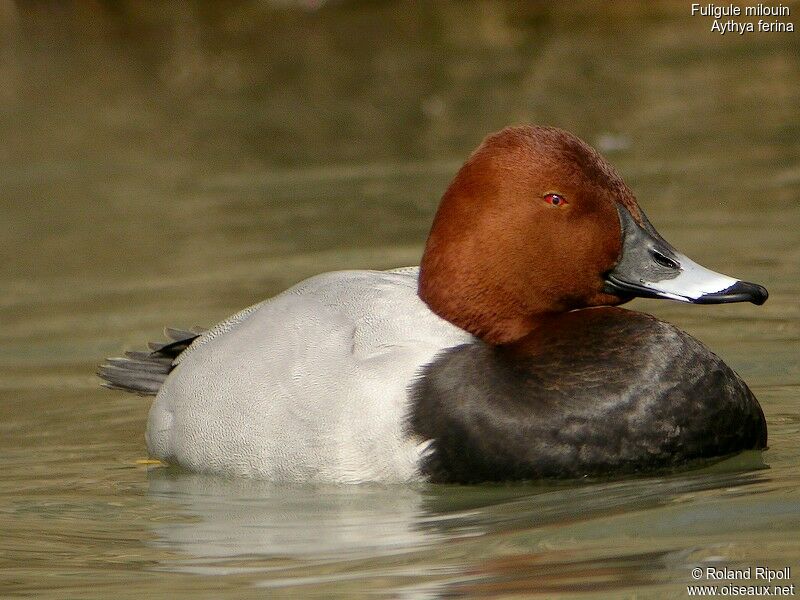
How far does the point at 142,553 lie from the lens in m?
3.72

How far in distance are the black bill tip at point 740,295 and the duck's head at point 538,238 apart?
79 mm

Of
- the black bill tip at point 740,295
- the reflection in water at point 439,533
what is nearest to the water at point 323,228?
the reflection in water at point 439,533

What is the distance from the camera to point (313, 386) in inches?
165

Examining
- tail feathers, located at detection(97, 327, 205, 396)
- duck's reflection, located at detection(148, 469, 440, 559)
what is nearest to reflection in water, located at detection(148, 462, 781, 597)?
duck's reflection, located at detection(148, 469, 440, 559)

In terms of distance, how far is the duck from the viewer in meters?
3.95

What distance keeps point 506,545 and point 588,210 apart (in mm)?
1057

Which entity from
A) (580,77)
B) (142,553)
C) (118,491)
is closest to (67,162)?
(580,77)

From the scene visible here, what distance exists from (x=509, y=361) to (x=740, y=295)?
63cm

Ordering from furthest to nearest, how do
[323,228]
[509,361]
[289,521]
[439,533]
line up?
[323,228], [509,361], [289,521], [439,533]

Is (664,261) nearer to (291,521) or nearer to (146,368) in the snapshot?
(291,521)

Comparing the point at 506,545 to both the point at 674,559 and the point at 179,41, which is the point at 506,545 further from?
the point at 179,41

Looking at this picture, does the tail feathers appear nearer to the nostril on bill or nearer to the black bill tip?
the nostril on bill

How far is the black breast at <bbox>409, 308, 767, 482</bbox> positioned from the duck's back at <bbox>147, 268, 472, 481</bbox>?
0.10 m

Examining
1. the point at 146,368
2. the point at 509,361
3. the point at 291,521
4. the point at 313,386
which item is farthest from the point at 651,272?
the point at 146,368
